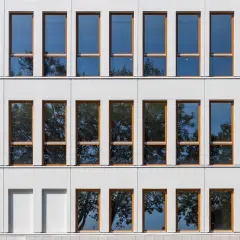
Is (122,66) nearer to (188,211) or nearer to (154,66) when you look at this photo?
(154,66)

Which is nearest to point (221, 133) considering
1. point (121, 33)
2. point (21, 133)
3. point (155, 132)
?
point (155, 132)

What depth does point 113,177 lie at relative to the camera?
17094mm

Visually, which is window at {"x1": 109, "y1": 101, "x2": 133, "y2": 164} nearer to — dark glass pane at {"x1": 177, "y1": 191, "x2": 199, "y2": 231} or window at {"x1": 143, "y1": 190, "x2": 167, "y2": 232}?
window at {"x1": 143, "y1": 190, "x2": 167, "y2": 232}

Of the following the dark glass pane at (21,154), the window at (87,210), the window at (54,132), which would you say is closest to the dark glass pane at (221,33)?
the window at (54,132)

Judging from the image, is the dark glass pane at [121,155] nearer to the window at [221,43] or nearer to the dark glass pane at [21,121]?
the dark glass pane at [21,121]

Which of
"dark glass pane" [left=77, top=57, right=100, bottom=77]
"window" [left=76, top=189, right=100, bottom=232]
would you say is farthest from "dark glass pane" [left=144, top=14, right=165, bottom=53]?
"window" [left=76, top=189, right=100, bottom=232]

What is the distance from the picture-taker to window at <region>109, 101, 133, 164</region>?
56.9 ft

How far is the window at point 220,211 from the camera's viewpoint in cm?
1734

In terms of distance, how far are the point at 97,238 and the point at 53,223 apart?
69.9 inches

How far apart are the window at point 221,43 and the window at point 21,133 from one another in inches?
287

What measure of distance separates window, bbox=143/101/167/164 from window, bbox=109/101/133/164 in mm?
574

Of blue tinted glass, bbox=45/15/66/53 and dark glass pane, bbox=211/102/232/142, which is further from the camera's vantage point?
blue tinted glass, bbox=45/15/66/53
